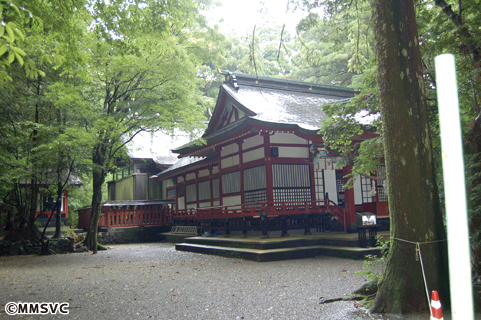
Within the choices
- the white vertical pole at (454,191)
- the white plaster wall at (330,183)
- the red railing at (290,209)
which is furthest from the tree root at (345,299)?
the white plaster wall at (330,183)

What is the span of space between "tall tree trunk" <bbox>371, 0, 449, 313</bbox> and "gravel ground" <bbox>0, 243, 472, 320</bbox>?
0.41 metres

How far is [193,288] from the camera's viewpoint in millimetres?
6672

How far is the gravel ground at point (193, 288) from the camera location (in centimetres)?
491

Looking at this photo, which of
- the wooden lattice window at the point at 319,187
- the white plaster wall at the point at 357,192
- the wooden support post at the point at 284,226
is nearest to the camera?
the wooden support post at the point at 284,226

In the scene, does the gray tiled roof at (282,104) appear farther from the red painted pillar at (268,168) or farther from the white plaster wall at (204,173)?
the white plaster wall at (204,173)

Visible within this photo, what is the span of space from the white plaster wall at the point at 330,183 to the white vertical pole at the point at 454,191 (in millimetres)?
12763

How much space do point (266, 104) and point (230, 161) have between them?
9.16 feet

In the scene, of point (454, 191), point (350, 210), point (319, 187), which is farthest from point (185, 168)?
point (454, 191)

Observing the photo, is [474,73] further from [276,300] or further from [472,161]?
[276,300]

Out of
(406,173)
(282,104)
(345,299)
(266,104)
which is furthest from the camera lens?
(282,104)

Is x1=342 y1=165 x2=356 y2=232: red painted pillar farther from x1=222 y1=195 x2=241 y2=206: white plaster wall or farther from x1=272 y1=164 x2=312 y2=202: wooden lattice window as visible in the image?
x1=222 y1=195 x2=241 y2=206: white plaster wall

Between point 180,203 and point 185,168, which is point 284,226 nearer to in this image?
point 185,168

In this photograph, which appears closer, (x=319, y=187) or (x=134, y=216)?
(x=319, y=187)

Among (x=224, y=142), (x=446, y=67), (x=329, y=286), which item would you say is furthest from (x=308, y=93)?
(x=446, y=67)
